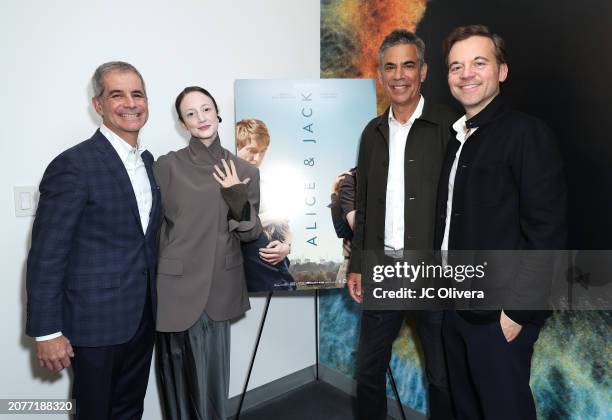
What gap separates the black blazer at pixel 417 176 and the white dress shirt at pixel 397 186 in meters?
0.02

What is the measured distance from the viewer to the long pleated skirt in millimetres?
1804

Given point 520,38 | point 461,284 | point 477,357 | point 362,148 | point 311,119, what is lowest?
point 477,357

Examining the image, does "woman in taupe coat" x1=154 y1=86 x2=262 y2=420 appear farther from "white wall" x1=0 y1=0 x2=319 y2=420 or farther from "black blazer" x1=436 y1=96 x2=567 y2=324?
"black blazer" x1=436 y1=96 x2=567 y2=324

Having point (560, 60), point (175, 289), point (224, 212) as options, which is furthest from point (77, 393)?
point (560, 60)

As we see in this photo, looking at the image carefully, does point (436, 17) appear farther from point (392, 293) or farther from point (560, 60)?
point (392, 293)

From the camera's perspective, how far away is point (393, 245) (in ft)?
6.16

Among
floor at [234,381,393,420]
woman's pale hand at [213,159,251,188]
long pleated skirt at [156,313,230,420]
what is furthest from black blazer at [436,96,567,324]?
floor at [234,381,393,420]

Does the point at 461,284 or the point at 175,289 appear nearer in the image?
the point at 461,284

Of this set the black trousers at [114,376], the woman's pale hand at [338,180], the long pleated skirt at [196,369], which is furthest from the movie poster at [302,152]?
the black trousers at [114,376]

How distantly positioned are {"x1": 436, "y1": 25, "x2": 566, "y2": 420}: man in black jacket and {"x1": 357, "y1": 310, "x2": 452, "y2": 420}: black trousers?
10.9 inches

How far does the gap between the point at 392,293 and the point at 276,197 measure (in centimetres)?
80
